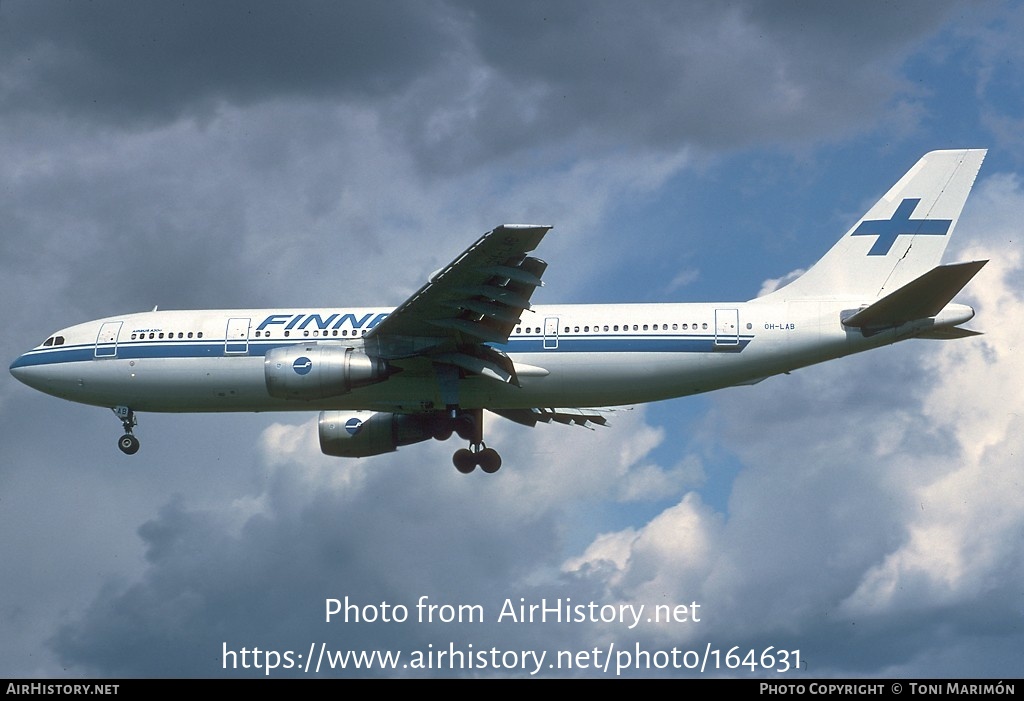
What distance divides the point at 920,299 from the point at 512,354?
11.2m

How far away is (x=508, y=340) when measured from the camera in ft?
127

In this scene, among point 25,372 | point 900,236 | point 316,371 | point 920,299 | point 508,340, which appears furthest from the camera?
point 25,372

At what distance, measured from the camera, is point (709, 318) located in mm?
38250

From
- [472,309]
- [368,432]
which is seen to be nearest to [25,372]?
[368,432]

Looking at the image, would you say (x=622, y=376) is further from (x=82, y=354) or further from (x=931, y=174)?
(x=82, y=354)

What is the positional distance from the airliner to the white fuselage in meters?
0.04

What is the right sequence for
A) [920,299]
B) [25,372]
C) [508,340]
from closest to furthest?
[920,299] < [508,340] < [25,372]

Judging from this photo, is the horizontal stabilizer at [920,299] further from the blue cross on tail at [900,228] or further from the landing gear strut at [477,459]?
the landing gear strut at [477,459]

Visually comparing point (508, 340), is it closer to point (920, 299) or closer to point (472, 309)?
point (472, 309)

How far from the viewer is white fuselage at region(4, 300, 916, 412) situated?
37.8 meters

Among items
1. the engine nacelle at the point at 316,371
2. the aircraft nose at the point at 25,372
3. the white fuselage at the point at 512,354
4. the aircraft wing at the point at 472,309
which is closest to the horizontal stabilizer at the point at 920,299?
the white fuselage at the point at 512,354

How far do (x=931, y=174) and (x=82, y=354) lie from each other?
2570 cm

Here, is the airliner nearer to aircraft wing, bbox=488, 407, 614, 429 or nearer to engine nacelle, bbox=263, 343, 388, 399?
engine nacelle, bbox=263, 343, 388, 399

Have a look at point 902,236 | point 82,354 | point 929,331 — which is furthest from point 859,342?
point 82,354
